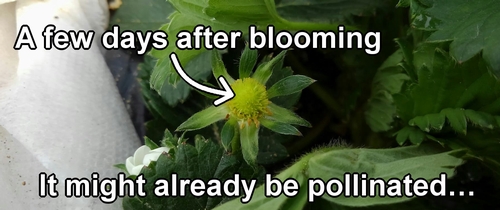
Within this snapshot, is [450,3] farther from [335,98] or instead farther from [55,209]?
[55,209]

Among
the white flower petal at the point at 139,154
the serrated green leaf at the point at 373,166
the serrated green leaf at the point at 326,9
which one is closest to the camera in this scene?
the serrated green leaf at the point at 373,166

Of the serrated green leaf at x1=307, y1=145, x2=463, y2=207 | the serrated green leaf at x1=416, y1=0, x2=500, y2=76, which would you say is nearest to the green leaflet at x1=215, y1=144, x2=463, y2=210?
the serrated green leaf at x1=307, y1=145, x2=463, y2=207

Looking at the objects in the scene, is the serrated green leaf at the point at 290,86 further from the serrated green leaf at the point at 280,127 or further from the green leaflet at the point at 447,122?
the green leaflet at the point at 447,122

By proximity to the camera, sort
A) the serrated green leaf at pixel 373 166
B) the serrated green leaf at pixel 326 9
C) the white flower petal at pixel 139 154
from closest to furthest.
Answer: the serrated green leaf at pixel 373 166 < the white flower petal at pixel 139 154 < the serrated green leaf at pixel 326 9

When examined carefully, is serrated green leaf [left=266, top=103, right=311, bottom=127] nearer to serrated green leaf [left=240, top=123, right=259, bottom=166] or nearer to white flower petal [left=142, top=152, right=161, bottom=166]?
serrated green leaf [left=240, top=123, right=259, bottom=166]

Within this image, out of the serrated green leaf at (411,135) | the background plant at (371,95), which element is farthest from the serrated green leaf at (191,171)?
the serrated green leaf at (411,135)

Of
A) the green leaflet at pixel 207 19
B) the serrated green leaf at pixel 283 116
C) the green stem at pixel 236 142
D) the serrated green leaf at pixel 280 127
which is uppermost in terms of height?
the green leaflet at pixel 207 19

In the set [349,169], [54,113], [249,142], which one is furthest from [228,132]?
[54,113]
